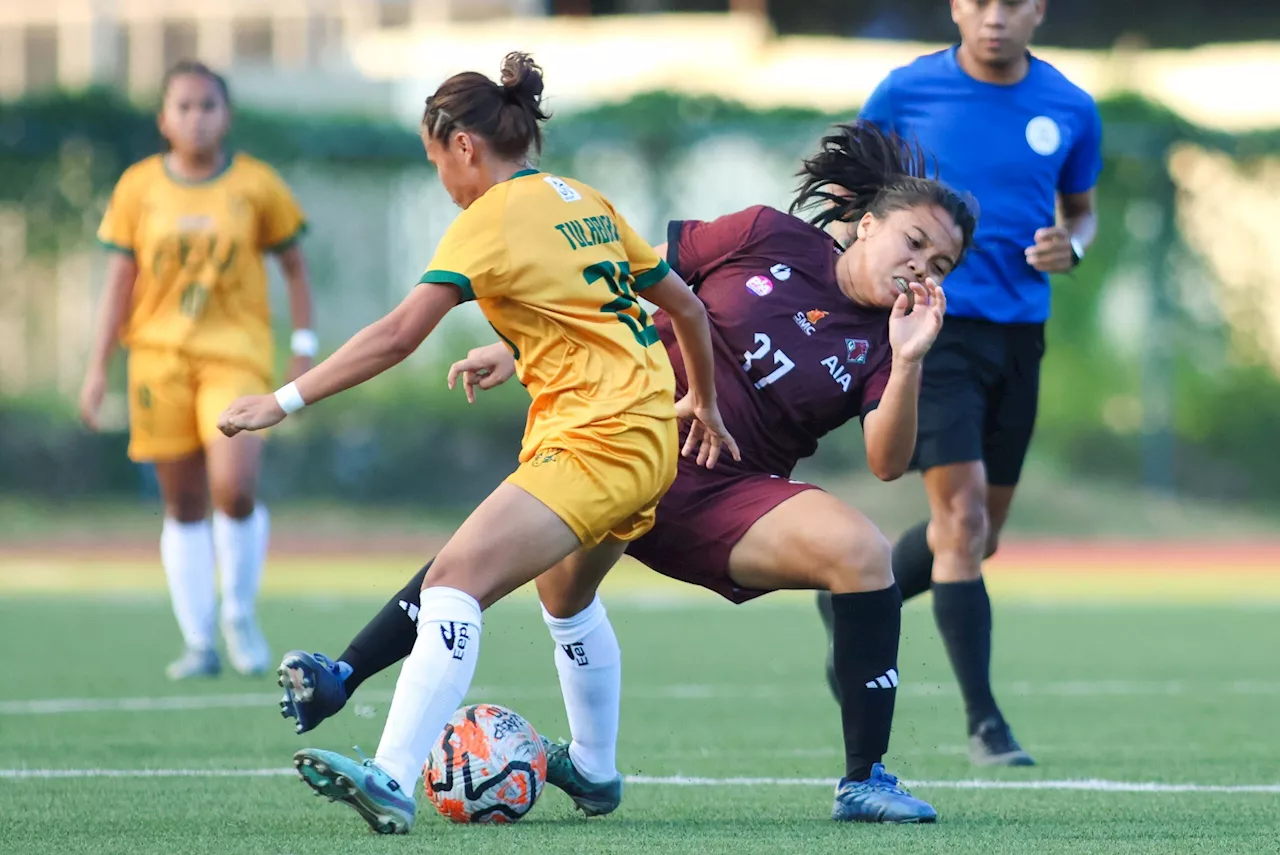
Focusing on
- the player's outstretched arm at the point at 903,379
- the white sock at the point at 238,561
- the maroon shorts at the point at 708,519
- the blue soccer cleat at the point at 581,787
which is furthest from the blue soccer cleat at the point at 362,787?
the white sock at the point at 238,561

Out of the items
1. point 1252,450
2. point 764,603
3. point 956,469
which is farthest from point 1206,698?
point 1252,450

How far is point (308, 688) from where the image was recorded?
4539mm

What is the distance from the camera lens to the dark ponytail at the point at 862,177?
5297 mm

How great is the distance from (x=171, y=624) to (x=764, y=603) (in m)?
3.89

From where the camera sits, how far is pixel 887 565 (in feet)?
16.0

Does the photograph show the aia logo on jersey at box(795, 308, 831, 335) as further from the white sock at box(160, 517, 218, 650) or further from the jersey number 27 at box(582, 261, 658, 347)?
the white sock at box(160, 517, 218, 650)

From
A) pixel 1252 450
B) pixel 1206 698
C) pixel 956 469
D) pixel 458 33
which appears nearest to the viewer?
pixel 956 469

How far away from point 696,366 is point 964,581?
1.69 m

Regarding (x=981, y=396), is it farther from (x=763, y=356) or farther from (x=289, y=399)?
(x=289, y=399)

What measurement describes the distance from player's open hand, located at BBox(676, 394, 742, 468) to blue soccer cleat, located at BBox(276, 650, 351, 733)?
1.11m

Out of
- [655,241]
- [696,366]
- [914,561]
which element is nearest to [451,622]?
[696,366]

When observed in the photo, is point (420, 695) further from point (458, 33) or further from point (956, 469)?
point (458, 33)

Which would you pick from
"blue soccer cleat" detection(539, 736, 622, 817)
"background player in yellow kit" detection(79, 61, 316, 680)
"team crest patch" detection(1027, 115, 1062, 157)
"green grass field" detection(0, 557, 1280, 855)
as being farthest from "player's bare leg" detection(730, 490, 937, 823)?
"background player in yellow kit" detection(79, 61, 316, 680)

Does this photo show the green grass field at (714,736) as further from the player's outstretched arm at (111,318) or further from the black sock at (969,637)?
the player's outstretched arm at (111,318)
